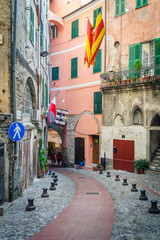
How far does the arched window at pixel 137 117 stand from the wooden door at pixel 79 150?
6.17 metres

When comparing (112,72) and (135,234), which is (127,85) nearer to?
(112,72)

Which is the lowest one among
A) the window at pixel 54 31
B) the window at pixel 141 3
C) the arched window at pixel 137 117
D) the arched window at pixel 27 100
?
the arched window at pixel 137 117

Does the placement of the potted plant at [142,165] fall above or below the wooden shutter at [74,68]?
→ below

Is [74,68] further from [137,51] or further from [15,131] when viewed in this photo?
[15,131]

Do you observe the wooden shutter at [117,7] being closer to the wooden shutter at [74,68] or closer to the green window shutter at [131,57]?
the green window shutter at [131,57]

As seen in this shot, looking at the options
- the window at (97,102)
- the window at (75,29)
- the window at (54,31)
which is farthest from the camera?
the window at (54,31)

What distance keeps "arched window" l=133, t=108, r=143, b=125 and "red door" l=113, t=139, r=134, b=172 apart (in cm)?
139

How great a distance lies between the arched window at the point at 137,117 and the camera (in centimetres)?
1605

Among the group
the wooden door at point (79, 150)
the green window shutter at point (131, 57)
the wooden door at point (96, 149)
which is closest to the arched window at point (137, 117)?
the green window shutter at point (131, 57)

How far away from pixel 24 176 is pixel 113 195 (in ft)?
12.7

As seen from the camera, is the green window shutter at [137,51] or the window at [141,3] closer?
the window at [141,3]

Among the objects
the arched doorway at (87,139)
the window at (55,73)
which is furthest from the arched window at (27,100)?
the window at (55,73)

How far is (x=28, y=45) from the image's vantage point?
436 inches

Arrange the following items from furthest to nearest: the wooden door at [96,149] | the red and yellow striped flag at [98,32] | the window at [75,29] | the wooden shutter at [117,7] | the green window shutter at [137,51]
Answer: the window at [75,29], the wooden door at [96,149], the wooden shutter at [117,7], the green window shutter at [137,51], the red and yellow striped flag at [98,32]
